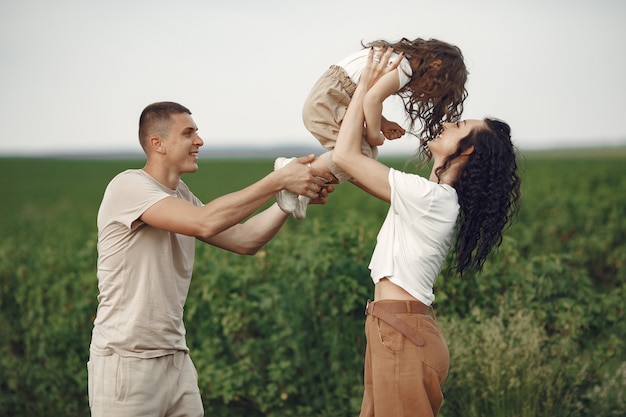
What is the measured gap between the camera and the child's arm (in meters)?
3.79

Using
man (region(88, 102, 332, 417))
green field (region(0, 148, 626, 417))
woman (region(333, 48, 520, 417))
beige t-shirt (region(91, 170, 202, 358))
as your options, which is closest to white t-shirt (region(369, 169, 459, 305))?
woman (region(333, 48, 520, 417))

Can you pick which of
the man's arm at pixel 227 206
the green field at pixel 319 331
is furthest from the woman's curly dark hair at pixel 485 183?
the green field at pixel 319 331

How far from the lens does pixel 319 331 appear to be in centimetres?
590

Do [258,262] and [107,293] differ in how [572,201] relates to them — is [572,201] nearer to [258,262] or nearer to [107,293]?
[258,262]

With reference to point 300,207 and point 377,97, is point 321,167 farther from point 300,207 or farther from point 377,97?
point 377,97

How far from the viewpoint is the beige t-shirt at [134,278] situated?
12.6ft

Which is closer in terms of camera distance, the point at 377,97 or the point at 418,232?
the point at 418,232

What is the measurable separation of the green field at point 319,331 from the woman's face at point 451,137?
1.98 metres

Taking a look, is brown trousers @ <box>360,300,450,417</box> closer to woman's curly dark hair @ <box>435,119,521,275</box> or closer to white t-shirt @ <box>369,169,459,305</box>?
white t-shirt @ <box>369,169,459,305</box>

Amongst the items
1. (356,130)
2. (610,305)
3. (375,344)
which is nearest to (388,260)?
(375,344)

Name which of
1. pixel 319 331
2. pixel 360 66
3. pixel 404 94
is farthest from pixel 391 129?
pixel 319 331

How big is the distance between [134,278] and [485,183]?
5.20 feet

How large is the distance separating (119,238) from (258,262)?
2422mm

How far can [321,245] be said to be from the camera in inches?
239
